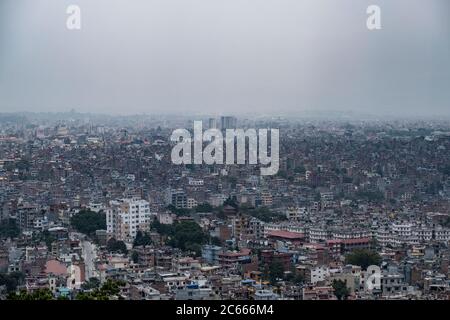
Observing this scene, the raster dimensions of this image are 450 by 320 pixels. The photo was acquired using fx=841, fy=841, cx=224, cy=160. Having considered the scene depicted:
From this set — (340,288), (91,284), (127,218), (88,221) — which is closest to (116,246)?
(88,221)

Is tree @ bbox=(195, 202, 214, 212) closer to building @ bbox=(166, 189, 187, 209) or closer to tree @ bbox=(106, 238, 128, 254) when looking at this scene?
building @ bbox=(166, 189, 187, 209)

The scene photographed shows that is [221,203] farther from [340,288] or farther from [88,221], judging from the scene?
[340,288]

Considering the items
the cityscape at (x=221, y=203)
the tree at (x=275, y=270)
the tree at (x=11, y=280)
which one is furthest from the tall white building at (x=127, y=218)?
the tree at (x=11, y=280)

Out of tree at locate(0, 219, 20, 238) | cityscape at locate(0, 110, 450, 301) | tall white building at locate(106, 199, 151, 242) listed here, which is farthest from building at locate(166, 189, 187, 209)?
tree at locate(0, 219, 20, 238)

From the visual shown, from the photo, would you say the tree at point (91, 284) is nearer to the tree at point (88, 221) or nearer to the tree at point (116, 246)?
the tree at point (116, 246)

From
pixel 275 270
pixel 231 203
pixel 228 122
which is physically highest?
pixel 228 122
